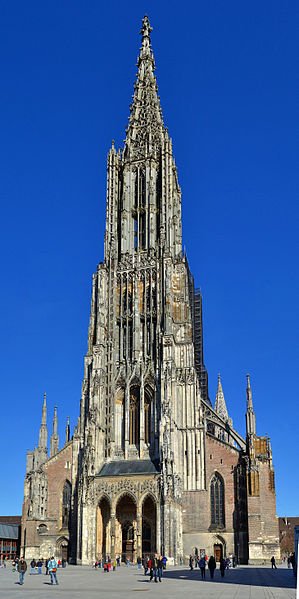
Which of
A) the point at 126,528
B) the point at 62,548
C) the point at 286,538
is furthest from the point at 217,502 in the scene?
the point at 286,538

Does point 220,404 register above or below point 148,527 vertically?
above

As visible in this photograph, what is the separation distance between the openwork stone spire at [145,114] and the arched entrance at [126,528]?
36.5 metres

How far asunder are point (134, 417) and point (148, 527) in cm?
949

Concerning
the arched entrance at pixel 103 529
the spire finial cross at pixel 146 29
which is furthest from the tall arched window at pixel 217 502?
the spire finial cross at pixel 146 29

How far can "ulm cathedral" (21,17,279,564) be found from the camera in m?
51.2

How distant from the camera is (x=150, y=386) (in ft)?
186

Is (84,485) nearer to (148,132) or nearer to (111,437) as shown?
(111,437)

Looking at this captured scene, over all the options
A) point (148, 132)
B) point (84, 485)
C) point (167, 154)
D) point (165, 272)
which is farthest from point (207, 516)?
point (148, 132)

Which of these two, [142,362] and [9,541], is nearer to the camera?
[142,362]

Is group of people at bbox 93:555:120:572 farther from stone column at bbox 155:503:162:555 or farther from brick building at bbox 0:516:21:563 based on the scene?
brick building at bbox 0:516:21:563

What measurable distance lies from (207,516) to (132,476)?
24.2 ft

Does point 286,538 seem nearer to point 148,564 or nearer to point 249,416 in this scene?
point 249,416

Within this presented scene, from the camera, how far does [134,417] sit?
186 feet

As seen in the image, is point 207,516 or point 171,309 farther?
point 171,309
